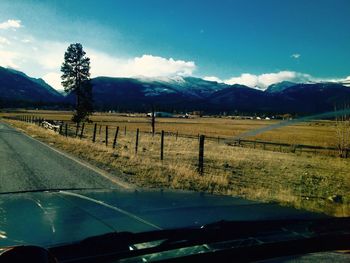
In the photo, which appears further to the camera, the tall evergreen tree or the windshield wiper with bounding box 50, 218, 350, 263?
the tall evergreen tree

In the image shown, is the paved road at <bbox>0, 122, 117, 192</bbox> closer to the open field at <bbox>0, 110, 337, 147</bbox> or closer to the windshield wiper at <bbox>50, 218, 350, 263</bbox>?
the windshield wiper at <bbox>50, 218, 350, 263</bbox>

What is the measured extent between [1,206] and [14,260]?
66.9 inches

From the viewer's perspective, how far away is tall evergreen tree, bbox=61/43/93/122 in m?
51.2

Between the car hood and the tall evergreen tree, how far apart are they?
4743 centimetres

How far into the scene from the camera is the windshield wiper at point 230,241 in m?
2.34

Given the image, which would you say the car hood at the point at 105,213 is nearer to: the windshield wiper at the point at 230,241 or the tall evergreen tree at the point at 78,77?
the windshield wiper at the point at 230,241

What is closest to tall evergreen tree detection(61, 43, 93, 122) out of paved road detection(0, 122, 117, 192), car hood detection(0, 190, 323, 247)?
paved road detection(0, 122, 117, 192)

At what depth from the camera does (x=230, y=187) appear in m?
12.2

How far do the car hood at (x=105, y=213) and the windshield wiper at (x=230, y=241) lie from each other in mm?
209

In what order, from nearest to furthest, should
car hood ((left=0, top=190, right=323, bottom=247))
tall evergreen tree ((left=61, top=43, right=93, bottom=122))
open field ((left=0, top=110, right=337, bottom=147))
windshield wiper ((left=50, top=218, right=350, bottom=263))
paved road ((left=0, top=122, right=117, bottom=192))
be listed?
windshield wiper ((left=50, top=218, right=350, bottom=263))
car hood ((left=0, top=190, right=323, bottom=247))
paved road ((left=0, top=122, right=117, bottom=192))
tall evergreen tree ((left=61, top=43, right=93, bottom=122))
open field ((left=0, top=110, right=337, bottom=147))

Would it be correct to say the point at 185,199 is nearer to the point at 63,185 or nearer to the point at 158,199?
the point at 158,199

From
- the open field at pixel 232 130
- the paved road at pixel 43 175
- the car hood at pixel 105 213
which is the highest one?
the car hood at pixel 105 213

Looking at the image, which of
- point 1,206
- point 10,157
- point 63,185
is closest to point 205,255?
point 1,206

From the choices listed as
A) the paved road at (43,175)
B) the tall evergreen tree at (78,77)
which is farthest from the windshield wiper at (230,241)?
the tall evergreen tree at (78,77)
